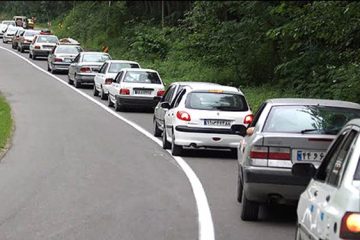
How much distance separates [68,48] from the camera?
41.2 m

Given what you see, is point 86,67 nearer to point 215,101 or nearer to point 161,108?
point 161,108

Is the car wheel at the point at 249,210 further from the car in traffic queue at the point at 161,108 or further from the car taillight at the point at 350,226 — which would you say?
the car in traffic queue at the point at 161,108

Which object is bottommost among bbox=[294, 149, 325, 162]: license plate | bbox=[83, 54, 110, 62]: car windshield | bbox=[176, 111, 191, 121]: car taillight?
bbox=[83, 54, 110, 62]: car windshield

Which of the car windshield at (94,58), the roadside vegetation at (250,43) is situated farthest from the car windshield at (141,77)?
the car windshield at (94,58)

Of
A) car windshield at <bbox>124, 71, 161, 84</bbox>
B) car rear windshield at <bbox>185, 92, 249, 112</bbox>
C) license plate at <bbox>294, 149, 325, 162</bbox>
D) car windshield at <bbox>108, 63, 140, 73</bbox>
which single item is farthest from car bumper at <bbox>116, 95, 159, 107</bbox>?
license plate at <bbox>294, 149, 325, 162</bbox>

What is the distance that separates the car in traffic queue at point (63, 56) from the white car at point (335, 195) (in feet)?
115

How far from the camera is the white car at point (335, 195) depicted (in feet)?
15.7

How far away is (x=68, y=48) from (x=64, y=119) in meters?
18.7

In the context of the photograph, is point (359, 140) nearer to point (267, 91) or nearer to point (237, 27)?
point (267, 91)

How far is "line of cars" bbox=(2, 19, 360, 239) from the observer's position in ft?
16.9

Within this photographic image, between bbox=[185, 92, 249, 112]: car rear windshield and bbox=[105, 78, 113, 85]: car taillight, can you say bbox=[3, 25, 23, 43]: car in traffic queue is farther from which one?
bbox=[185, 92, 249, 112]: car rear windshield

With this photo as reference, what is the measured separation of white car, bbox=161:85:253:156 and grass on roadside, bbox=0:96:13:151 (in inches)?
158

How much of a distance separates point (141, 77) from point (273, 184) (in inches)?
678

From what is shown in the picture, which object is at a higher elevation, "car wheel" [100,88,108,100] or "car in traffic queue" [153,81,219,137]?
"car in traffic queue" [153,81,219,137]
